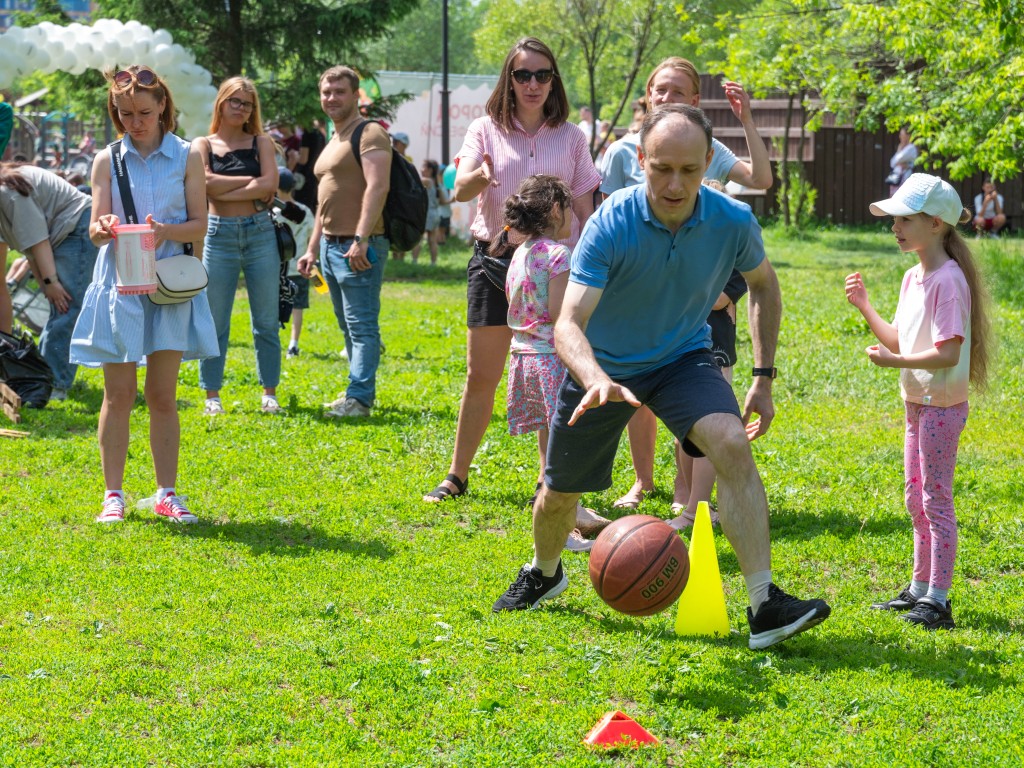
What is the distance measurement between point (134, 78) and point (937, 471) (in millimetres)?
4086

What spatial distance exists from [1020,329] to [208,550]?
31.4 feet

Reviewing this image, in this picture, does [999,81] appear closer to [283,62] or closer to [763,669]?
[763,669]

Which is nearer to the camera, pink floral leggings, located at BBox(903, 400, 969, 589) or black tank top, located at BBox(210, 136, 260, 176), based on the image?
pink floral leggings, located at BBox(903, 400, 969, 589)

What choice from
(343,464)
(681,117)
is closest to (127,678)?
(681,117)

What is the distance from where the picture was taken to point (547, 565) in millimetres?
5148

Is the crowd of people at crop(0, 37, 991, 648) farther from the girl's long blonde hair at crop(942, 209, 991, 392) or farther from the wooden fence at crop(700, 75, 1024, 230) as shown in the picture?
the wooden fence at crop(700, 75, 1024, 230)

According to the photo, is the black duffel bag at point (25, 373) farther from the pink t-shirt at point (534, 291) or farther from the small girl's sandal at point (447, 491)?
the pink t-shirt at point (534, 291)

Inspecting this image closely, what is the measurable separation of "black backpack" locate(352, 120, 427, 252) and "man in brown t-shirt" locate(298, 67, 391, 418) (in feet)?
0.27

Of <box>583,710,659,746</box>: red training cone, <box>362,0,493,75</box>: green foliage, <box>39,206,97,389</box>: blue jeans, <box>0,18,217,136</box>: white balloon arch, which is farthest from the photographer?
<box>362,0,493,75</box>: green foliage

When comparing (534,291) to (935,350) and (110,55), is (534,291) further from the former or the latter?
(110,55)

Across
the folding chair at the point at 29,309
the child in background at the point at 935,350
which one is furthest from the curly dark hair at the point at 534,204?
the folding chair at the point at 29,309

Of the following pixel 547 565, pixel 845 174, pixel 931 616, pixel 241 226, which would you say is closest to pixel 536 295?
pixel 547 565

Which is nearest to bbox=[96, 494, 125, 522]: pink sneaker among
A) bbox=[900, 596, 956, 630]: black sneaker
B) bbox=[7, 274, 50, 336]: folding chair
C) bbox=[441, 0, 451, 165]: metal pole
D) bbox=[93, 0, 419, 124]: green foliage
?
bbox=[900, 596, 956, 630]: black sneaker

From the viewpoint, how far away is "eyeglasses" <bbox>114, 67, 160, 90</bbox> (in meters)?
5.99
